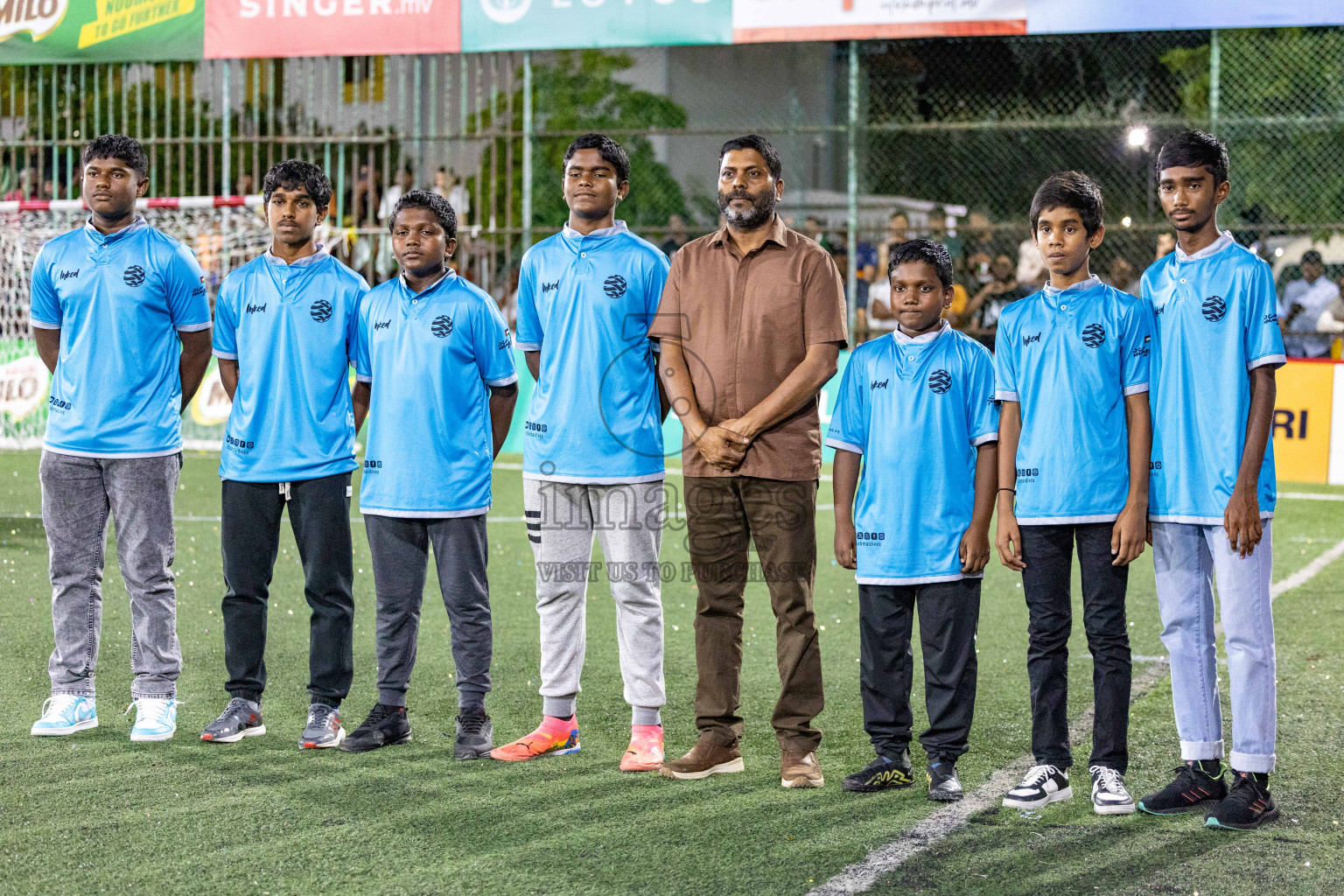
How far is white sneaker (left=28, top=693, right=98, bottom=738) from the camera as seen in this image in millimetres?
4969

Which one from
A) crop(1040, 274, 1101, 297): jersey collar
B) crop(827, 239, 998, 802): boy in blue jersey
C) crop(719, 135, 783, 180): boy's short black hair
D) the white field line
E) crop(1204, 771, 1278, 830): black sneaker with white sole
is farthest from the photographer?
crop(719, 135, 783, 180): boy's short black hair

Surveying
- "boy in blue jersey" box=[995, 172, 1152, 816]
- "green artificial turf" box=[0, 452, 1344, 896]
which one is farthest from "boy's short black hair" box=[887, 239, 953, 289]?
"green artificial turf" box=[0, 452, 1344, 896]

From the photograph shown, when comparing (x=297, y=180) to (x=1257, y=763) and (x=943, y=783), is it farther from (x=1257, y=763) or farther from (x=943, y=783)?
(x=1257, y=763)

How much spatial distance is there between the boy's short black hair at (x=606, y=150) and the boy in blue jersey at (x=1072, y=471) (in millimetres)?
1462

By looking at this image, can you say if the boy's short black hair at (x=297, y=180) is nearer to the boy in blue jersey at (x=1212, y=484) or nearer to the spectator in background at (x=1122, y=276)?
the boy in blue jersey at (x=1212, y=484)

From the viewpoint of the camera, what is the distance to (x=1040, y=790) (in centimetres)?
428

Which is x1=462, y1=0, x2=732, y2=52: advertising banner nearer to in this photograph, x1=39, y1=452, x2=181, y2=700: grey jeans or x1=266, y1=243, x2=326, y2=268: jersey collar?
x1=266, y1=243, x2=326, y2=268: jersey collar

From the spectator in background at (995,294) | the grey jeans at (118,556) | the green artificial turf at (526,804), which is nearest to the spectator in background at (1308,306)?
the spectator in background at (995,294)

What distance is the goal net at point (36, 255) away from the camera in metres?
15.2

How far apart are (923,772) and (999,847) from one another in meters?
0.77

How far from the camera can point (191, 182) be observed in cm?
1934

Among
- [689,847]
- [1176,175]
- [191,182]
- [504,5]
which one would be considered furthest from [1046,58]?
[689,847]

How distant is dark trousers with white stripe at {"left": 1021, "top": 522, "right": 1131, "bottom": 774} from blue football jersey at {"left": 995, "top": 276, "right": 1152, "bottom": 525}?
0.08m

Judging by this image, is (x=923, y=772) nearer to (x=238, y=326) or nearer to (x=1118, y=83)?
(x=238, y=326)
